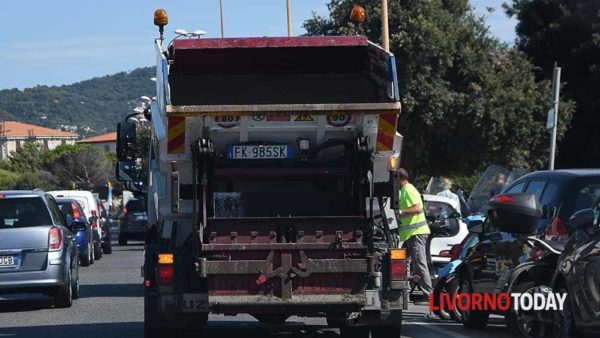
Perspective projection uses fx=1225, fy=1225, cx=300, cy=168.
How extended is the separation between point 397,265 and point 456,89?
2858cm

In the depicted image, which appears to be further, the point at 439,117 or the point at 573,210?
the point at 439,117

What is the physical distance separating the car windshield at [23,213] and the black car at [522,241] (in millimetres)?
6231

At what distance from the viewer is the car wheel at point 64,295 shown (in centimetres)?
1652

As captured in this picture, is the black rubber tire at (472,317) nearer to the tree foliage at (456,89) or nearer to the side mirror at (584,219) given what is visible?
the side mirror at (584,219)

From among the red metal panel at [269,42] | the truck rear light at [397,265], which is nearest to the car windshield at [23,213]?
the red metal panel at [269,42]

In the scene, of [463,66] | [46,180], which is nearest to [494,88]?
[463,66]

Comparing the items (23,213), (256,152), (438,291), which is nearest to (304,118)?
(256,152)

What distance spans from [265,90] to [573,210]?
3.21m

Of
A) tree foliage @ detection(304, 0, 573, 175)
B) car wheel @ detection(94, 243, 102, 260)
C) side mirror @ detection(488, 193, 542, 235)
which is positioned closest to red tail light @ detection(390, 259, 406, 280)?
side mirror @ detection(488, 193, 542, 235)

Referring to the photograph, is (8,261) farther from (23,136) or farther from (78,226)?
(23,136)

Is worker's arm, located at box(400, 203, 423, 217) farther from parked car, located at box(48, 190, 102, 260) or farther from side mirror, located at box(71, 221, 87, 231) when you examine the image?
parked car, located at box(48, 190, 102, 260)

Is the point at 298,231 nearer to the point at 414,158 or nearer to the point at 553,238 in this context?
the point at 553,238

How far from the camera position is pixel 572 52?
41781 millimetres

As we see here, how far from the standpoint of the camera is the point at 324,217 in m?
10.8
